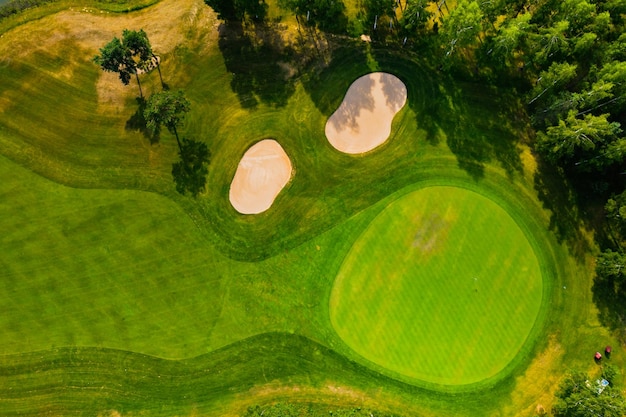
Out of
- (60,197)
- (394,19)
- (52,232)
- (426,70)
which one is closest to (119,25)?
(60,197)

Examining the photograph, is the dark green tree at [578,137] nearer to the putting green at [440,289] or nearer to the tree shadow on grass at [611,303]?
the putting green at [440,289]

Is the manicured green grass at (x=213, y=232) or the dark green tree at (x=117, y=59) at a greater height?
the dark green tree at (x=117, y=59)

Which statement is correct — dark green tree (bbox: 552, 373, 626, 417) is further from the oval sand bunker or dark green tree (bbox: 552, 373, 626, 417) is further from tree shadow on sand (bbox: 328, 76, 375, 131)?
the oval sand bunker

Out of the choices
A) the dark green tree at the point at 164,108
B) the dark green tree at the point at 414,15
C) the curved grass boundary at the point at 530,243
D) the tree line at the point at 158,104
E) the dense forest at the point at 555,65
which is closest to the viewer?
the dense forest at the point at 555,65

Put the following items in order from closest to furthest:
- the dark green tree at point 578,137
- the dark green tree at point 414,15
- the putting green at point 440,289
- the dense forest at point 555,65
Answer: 1. the dark green tree at point 578,137
2. the dense forest at point 555,65
3. the dark green tree at point 414,15
4. the putting green at point 440,289

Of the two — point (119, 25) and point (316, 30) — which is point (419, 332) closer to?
point (316, 30)

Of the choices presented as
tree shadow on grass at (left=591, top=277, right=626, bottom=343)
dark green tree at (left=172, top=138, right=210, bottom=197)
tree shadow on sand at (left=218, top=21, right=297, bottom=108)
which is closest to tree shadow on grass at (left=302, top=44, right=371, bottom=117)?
tree shadow on sand at (left=218, top=21, right=297, bottom=108)

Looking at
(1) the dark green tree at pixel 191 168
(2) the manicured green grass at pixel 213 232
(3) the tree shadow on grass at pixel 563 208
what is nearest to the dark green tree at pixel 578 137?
(3) the tree shadow on grass at pixel 563 208
